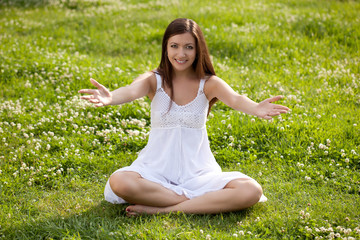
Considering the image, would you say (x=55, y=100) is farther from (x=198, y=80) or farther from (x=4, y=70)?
(x=198, y=80)

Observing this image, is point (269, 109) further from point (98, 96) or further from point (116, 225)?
point (116, 225)

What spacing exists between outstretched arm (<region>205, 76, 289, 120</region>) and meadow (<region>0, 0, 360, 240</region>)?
1.15 metres

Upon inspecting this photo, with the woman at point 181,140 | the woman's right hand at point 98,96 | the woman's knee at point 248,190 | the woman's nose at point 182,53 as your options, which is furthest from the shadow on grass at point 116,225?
the woman's nose at point 182,53

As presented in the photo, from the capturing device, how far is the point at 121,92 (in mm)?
5328

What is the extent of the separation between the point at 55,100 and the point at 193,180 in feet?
13.3

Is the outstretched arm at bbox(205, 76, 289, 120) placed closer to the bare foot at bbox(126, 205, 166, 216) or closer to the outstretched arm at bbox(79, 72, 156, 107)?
the outstretched arm at bbox(79, 72, 156, 107)

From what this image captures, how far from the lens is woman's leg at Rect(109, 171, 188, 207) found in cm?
505

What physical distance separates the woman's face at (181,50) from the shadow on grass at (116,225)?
181cm

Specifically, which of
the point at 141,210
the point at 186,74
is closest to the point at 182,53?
the point at 186,74

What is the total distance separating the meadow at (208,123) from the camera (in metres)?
4.98

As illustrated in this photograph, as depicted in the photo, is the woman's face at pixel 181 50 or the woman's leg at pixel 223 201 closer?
the woman's leg at pixel 223 201

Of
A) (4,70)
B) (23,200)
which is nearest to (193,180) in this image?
(23,200)

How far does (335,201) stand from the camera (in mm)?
5387

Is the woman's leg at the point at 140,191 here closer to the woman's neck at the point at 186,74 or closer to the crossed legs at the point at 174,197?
the crossed legs at the point at 174,197
